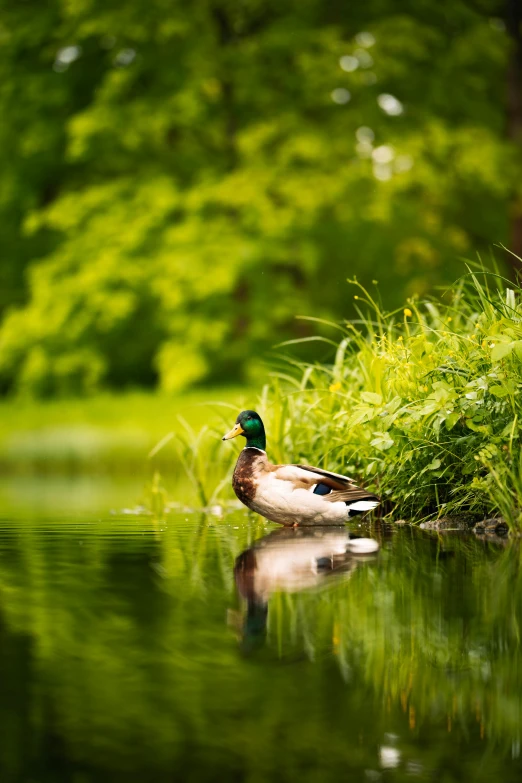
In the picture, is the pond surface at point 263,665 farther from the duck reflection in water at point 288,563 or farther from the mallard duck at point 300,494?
the mallard duck at point 300,494

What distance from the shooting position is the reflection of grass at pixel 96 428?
658 inches

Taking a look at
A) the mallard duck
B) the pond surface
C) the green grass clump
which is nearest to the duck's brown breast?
the mallard duck

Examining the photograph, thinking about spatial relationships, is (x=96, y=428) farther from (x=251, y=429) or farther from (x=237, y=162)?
(x=251, y=429)

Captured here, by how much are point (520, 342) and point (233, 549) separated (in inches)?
70.5

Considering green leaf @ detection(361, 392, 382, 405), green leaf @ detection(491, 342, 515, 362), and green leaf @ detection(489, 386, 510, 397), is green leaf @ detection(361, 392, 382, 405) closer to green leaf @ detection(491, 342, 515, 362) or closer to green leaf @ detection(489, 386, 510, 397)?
green leaf @ detection(489, 386, 510, 397)

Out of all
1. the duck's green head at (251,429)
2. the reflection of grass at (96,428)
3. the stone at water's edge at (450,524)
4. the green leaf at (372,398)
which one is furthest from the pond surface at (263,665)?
the reflection of grass at (96,428)

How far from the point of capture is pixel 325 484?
6449 millimetres

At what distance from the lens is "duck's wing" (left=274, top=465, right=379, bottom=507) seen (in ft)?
21.1

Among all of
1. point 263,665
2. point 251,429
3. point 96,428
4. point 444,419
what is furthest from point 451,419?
point 96,428

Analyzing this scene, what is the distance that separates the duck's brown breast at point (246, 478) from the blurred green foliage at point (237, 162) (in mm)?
12121

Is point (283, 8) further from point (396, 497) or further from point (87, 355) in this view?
point (396, 497)

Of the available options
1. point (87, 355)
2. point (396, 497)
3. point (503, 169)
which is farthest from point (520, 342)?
point (87, 355)

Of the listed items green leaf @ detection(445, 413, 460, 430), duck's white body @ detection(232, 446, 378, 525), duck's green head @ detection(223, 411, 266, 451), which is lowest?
duck's white body @ detection(232, 446, 378, 525)

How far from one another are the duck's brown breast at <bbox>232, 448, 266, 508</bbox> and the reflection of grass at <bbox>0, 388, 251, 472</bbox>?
8.48 metres
